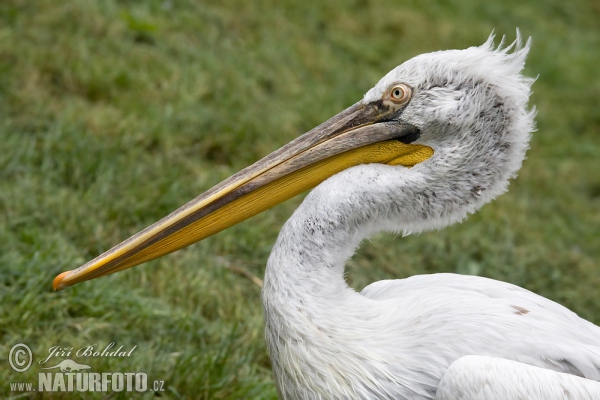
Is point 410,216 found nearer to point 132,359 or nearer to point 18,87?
point 132,359

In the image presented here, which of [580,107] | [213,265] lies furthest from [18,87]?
[580,107]

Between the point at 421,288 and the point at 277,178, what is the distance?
848 mm

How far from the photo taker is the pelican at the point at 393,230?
3.10 m

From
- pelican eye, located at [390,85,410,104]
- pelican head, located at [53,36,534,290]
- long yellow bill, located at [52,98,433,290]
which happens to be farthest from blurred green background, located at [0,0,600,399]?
pelican eye, located at [390,85,410,104]

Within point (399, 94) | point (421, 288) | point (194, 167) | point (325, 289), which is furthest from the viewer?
point (194, 167)

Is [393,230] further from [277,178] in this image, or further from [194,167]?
[194,167]

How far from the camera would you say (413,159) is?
344 centimetres

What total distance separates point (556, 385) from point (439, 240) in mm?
3610

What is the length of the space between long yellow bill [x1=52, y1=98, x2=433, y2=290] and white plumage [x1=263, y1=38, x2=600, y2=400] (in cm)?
9

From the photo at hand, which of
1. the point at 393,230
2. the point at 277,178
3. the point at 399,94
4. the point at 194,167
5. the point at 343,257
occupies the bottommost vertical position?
the point at 343,257

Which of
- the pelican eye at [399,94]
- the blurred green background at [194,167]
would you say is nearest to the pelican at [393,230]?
the pelican eye at [399,94]

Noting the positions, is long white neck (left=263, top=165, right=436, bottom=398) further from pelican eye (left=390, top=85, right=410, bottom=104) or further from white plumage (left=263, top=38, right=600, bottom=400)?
pelican eye (left=390, top=85, right=410, bottom=104)

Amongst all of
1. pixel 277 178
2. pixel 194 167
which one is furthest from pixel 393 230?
pixel 194 167

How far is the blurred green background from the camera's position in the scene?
4.46 metres
